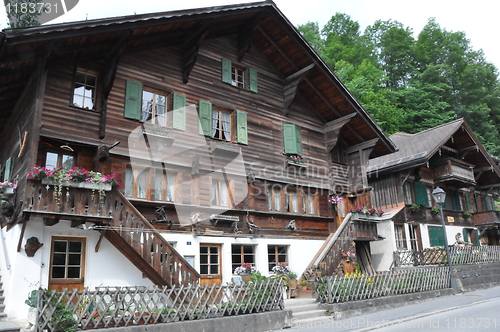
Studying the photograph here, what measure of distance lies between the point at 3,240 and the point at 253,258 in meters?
8.36

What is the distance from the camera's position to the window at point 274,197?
16.9 meters

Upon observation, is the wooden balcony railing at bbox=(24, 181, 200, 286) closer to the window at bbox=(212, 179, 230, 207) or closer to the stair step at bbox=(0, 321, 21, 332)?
the stair step at bbox=(0, 321, 21, 332)

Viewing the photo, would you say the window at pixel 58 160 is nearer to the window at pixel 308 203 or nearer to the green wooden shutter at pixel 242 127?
the green wooden shutter at pixel 242 127

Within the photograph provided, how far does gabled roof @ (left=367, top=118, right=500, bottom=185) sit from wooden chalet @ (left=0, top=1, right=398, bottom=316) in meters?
3.67

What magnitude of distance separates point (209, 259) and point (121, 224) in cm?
433

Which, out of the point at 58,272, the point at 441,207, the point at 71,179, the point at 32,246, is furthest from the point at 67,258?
the point at 441,207

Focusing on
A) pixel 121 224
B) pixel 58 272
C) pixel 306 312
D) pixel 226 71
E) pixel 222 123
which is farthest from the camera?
pixel 226 71

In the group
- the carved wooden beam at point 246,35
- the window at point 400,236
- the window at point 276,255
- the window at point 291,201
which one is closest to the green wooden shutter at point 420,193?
the window at point 400,236

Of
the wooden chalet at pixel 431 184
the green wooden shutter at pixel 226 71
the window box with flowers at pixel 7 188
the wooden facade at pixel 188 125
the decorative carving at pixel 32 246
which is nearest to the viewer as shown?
the decorative carving at pixel 32 246

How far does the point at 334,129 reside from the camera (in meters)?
19.6

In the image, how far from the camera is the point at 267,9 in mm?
16734

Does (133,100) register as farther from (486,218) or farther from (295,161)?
(486,218)

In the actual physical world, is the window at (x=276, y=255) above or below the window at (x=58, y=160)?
below

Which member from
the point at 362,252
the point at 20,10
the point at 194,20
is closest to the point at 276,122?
the point at 194,20
